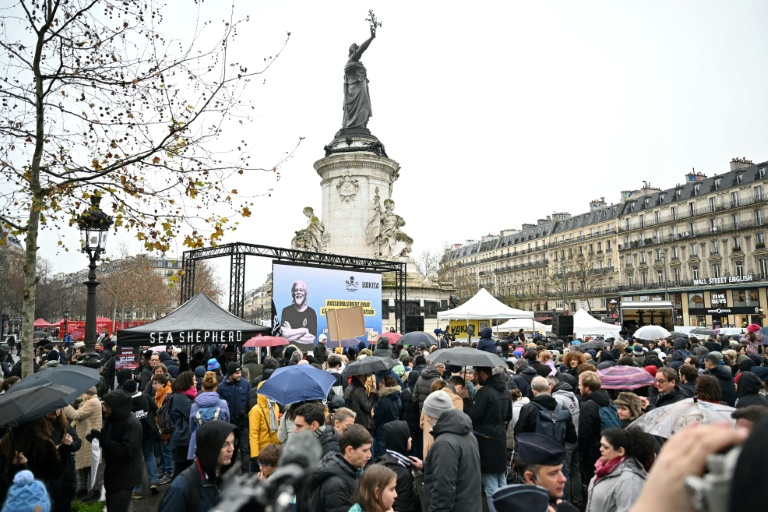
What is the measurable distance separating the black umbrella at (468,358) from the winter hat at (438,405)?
2045 mm

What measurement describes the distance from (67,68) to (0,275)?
52.1m

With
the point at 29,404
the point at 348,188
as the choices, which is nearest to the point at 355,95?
the point at 348,188

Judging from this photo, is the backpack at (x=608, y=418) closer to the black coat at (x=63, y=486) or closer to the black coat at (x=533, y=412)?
the black coat at (x=533, y=412)

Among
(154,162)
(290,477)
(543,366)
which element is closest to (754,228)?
(543,366)

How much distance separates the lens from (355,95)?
3125 centimetres

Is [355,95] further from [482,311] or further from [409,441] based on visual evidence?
[409,441]

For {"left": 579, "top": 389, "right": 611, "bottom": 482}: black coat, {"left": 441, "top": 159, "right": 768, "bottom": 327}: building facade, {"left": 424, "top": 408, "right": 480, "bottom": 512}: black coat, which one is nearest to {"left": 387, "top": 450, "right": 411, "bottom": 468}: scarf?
{"left": 424, "top": 408, "right": 480, "bottom": 512}: black coat

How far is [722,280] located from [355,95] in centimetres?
4564

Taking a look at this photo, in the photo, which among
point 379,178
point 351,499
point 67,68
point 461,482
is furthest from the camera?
point 379,178

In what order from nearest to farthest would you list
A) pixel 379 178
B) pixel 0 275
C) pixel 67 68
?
pixel 67 68 < pixel 379 178 < pixel 0 275

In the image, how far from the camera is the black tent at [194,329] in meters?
10.0

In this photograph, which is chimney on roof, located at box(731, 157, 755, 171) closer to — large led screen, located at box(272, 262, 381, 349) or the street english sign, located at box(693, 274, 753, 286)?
the street english sign, located at box(693, 274, 753, 286)

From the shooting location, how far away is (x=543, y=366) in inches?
338

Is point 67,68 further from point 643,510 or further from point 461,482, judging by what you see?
point 643,510
